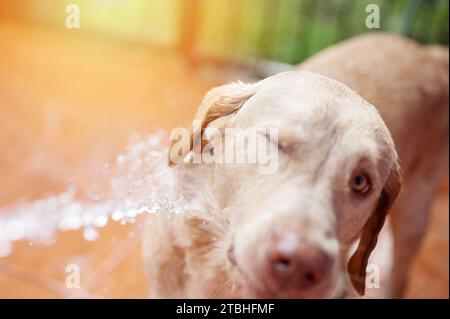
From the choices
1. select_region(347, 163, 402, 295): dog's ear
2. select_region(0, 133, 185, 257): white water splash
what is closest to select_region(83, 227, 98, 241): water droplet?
select_region(0, 133, 185, 257): white water splash

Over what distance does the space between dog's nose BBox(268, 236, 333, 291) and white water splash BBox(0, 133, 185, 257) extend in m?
0.50

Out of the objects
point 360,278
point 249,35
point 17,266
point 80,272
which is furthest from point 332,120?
point 249,35

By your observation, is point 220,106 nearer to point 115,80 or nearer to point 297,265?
point 297,265

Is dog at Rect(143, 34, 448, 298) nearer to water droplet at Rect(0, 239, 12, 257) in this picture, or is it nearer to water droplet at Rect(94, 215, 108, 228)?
water droplet at Rect(94, 215, 108, 228)

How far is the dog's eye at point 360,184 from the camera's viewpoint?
129 centimetres

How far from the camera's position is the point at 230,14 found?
404 cm

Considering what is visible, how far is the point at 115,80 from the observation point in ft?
11.8

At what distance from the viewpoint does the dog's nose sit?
3.43ft

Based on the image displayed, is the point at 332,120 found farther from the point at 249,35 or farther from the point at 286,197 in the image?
the point at 249,35

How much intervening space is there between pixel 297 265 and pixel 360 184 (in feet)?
1.14

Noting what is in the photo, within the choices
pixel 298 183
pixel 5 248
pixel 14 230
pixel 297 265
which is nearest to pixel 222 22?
pixel 14 230

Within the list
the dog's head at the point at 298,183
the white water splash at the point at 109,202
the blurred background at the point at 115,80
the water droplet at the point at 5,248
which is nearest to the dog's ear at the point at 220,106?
the dog's head at the point at 298,183

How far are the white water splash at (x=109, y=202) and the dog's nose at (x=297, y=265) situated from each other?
50 cm
